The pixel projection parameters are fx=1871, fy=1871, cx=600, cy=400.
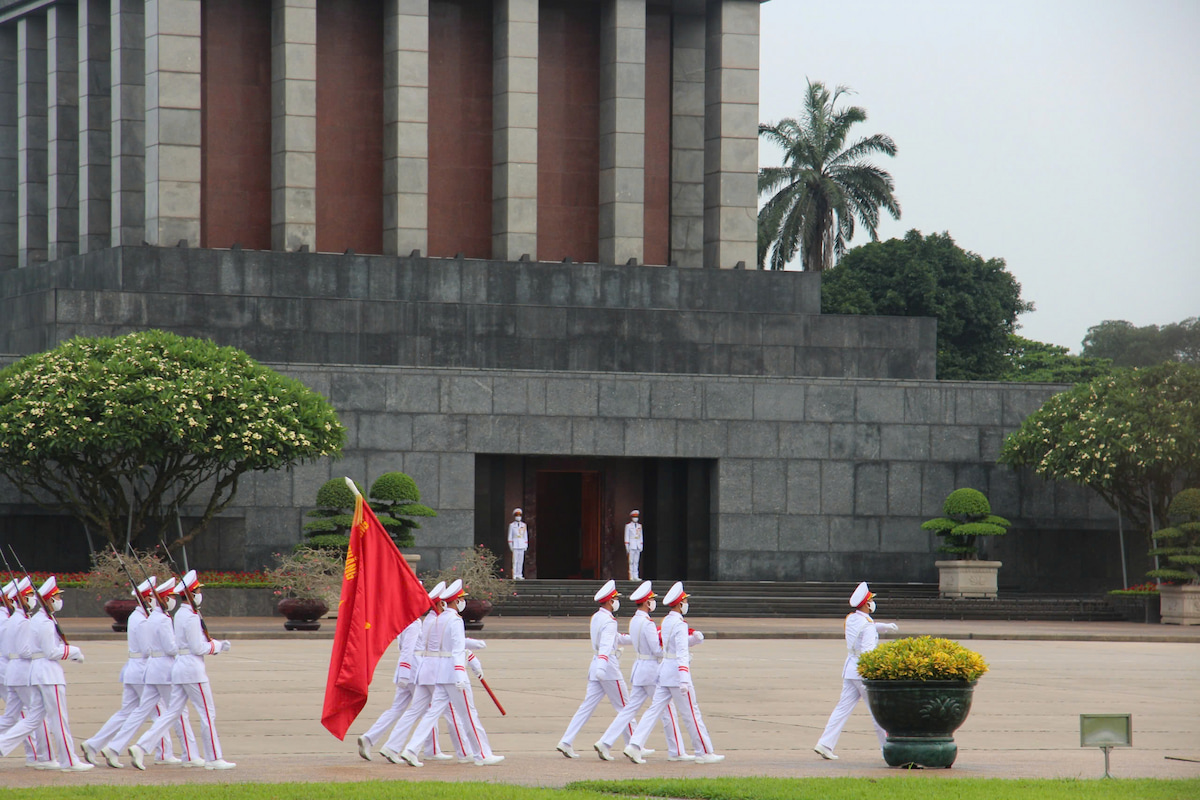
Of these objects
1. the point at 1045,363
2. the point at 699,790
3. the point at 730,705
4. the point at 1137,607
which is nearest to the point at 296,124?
the point at 1137,607

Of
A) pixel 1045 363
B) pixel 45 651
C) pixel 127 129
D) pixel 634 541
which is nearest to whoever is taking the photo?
pixel 45 651

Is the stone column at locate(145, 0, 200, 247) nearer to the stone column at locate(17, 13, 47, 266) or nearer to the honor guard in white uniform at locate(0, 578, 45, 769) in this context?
the stone column at locate(17, 13, 47, 266)

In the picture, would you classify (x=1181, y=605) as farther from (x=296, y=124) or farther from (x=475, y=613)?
(x=296, y=124)

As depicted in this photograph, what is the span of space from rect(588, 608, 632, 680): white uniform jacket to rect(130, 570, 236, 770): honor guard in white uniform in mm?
3232

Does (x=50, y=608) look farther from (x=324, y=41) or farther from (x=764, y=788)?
(x=324, y=41)

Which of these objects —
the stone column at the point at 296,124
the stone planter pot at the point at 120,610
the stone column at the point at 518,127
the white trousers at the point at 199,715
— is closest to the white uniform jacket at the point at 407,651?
the white trousers at the point at 199,715

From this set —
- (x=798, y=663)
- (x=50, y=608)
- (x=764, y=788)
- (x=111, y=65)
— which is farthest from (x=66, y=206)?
(x=764, y=788)

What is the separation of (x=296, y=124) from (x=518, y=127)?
5279 millimetres

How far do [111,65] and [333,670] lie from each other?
3359cm

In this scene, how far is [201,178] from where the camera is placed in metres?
44.2

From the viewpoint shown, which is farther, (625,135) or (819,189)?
(819,189)

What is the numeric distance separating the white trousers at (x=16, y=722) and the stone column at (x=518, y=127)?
29083 mm

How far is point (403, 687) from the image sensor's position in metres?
16.1

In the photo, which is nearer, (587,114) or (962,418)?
(962,418)
